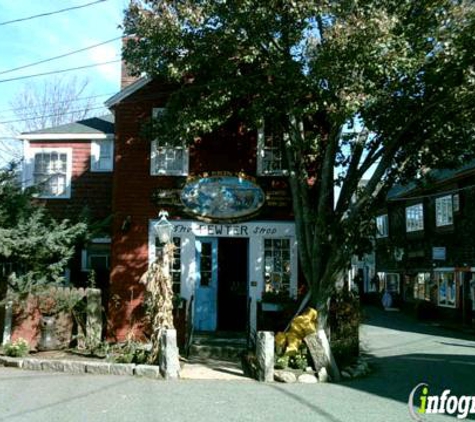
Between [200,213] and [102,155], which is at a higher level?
[102,155]

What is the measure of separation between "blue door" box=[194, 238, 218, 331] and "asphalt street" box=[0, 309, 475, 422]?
4278 mm

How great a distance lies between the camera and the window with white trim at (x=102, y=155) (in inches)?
698

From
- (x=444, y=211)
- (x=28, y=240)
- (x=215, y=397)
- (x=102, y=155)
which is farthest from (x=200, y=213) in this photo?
(x=444, y=211)

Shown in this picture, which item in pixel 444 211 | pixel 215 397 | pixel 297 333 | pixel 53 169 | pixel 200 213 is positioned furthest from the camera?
pixel 444 211

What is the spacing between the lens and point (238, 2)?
10.9 m

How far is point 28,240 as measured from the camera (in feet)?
42.6

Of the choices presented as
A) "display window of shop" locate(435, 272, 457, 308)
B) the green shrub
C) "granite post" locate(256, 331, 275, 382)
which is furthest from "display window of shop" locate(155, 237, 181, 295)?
"display window of shop" locate(435, 272, 457, 308)

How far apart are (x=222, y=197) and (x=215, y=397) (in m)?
6.62

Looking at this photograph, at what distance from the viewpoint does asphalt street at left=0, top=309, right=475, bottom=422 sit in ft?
25.9

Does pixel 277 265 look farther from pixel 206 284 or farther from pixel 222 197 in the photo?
pixel 222 197

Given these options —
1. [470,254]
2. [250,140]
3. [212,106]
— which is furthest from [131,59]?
[470,254]

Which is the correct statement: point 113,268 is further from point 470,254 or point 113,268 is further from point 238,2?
point 470,254

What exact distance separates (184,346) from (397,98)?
7009 millimetres

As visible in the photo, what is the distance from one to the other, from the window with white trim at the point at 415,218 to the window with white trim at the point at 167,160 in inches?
825
